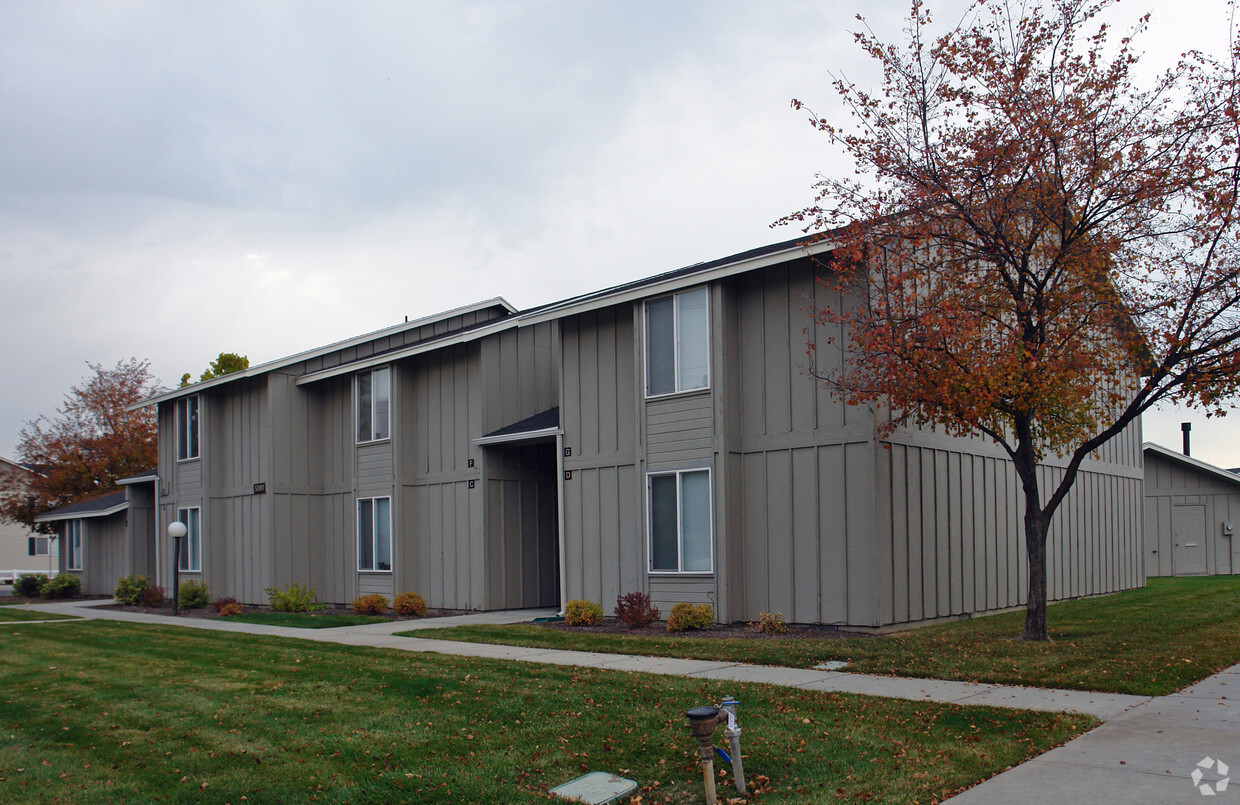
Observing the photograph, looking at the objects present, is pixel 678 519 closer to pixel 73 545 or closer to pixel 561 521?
pixel 561 521

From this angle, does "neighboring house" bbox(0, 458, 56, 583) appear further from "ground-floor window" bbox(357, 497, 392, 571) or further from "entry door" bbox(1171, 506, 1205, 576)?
"entry door" bbox(1171, 506, 1205, 576)

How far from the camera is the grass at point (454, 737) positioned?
22.2 ft

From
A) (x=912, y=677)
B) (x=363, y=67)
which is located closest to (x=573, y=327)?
(x=363, y=67)

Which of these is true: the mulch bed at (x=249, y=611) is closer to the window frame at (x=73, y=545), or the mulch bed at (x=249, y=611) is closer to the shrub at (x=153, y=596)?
the shrub at (x=153, y=596)

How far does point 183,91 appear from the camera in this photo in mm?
15680

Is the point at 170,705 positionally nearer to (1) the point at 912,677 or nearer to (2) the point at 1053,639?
(1) the point at 912,677

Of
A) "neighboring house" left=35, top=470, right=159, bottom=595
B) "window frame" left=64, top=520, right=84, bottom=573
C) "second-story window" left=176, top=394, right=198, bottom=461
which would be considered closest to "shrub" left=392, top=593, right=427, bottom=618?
"second-story window" left=176, top=394, right=198, bottom=461

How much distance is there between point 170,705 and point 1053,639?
10350mm

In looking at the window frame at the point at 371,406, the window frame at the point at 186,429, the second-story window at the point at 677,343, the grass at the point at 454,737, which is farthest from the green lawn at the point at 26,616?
the second-story window at the point at 677,343

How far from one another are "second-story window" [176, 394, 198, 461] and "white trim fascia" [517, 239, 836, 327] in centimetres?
1195

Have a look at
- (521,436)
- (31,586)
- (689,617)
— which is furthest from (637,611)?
(31,586)

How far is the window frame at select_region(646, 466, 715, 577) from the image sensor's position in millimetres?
15688

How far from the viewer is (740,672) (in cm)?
1088

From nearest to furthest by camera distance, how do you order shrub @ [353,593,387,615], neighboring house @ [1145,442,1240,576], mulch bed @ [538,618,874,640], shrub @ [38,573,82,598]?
mulch bed @ [538,618,874,640] < shrub @ [353,593,387,615] < neighboring house @ [1145,442,1240,576] < shrub @ [38,573,82,598]
